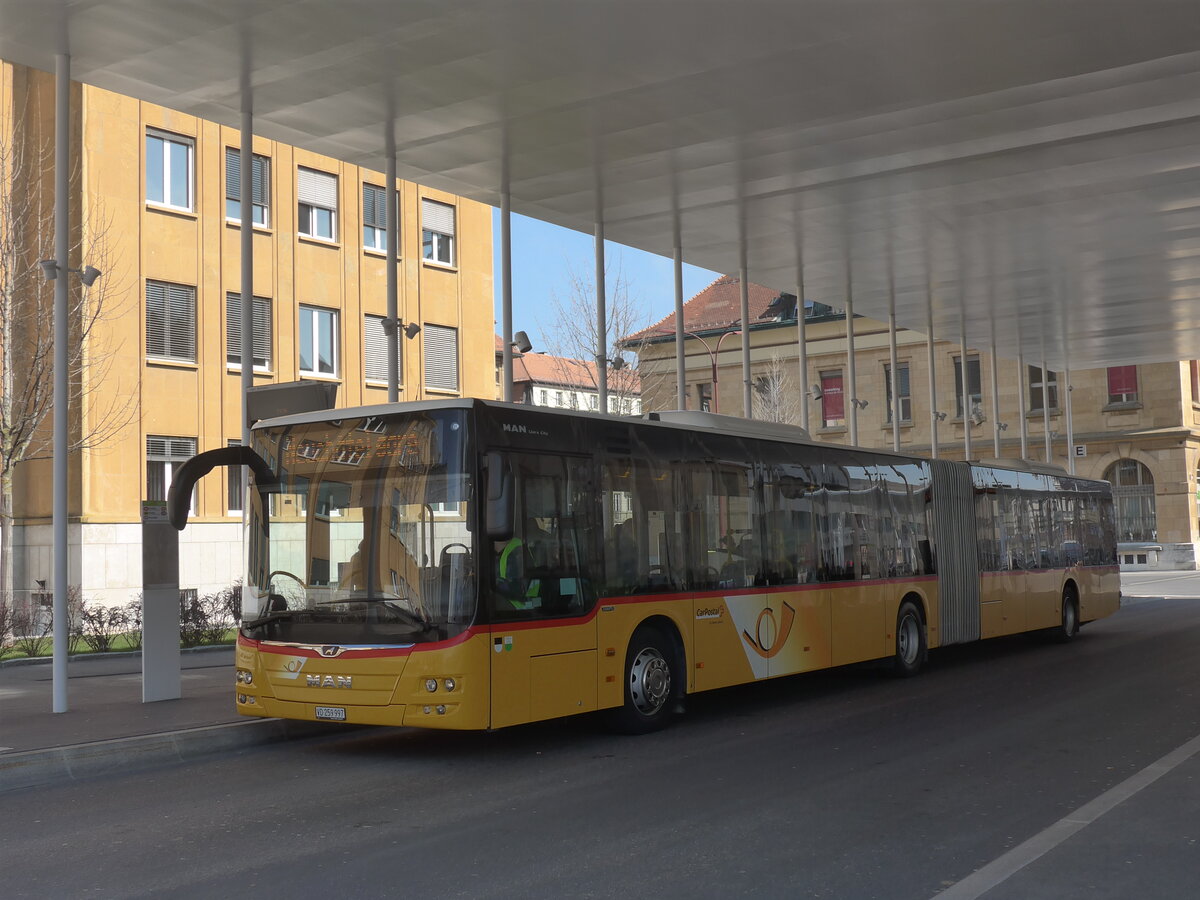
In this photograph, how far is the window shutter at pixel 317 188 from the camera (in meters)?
32.6

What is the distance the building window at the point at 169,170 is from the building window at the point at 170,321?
1.96m

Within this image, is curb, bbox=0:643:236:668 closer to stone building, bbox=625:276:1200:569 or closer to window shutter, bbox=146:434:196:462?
window shutter, bbox=146:434:196:462

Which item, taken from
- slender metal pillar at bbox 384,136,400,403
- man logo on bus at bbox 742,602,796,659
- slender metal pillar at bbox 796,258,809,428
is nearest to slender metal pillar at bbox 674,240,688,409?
slender metal pillar at bbox 796,258,809,428

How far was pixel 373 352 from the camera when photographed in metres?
34.4

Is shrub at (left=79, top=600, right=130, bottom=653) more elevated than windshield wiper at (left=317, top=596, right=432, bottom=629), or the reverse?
windshield wiper at (left=317, top=596, right=432, bottom=629)

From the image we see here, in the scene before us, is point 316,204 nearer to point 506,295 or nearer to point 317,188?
point 317,188

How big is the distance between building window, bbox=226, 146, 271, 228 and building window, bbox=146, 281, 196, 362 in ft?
8.08

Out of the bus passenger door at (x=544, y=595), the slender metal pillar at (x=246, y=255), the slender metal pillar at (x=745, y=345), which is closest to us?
the bus passenger door at (x=544, y=595)

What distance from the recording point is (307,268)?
32656 mm

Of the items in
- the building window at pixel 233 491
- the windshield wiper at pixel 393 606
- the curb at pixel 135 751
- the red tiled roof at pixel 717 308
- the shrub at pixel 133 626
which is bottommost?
the curb at pixel 135 751

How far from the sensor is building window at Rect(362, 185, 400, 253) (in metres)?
34.3

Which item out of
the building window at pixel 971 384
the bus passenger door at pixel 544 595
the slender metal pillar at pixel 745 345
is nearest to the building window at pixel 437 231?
the slender metal pillar at pixel 745 345

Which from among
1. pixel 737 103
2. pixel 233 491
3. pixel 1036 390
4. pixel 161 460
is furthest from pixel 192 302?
pixel 1036 390

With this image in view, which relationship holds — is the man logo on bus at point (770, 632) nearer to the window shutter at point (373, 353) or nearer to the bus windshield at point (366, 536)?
the bus windshield at point (366, 536)
